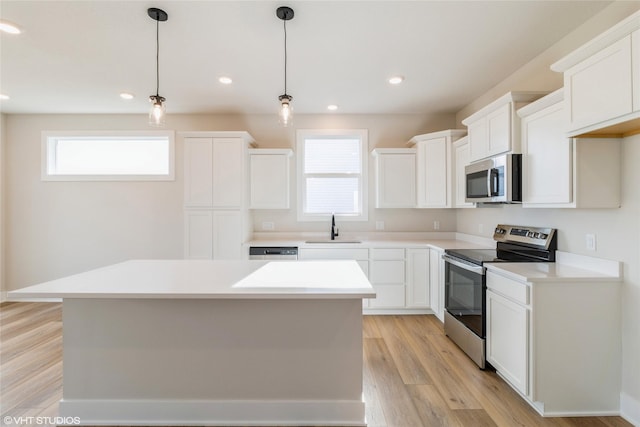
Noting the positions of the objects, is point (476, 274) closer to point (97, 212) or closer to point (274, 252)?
point (274, 252)

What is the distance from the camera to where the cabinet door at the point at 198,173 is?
12.4ft

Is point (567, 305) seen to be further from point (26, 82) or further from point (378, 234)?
point (26, 82)

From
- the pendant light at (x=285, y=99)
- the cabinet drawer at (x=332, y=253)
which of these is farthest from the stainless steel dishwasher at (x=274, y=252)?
the pendant light at (x=285, y=99)

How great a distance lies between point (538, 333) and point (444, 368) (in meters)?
0.85

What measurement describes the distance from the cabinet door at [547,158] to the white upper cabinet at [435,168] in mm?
1265

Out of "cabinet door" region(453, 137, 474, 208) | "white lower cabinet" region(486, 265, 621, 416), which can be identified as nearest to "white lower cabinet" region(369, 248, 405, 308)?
"cabinet door" region(453, 137, 474, 208)

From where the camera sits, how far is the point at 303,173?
4.29m

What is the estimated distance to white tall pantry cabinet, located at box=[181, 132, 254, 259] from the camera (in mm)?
3754

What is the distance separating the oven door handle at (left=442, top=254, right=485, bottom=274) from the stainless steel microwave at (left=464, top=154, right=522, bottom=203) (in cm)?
59

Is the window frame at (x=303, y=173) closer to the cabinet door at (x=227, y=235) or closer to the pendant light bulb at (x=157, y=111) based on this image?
the cabinet door at (x=227, y=235)

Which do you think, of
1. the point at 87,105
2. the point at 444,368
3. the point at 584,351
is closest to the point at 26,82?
the point at 87,105

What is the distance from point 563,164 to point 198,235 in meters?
3.62

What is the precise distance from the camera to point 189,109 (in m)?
4.07

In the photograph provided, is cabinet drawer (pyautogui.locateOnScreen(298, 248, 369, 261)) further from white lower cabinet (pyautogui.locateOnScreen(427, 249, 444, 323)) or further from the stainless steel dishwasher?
white lower cabinet (pyautogui.locateOnScreen(427, 249, 444, 323))
